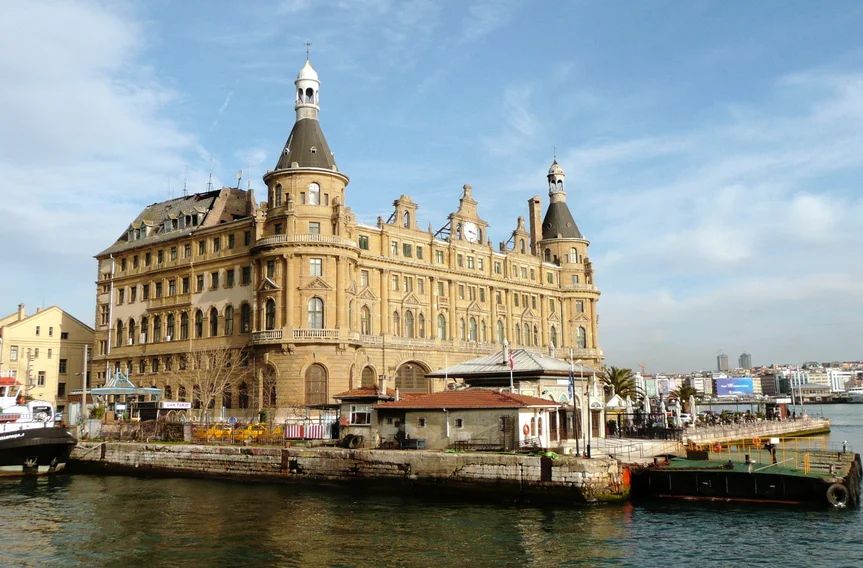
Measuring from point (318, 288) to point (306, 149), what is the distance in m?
13.6

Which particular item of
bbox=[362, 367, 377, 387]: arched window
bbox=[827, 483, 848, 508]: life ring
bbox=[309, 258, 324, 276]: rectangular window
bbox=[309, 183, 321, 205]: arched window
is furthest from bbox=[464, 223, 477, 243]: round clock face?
bbox=[827, 483, 848, 508]: life ring

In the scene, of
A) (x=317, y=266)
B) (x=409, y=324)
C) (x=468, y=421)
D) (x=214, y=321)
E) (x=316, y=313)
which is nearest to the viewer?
(x=468, y=421)

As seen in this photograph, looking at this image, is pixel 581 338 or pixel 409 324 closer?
pixel 409 324

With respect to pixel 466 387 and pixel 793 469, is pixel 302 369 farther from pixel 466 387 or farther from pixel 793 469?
pixel 793 469

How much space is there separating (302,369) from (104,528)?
115 ft

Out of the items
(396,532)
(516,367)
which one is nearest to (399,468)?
(396,532)

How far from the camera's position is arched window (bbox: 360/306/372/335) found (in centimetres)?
7819

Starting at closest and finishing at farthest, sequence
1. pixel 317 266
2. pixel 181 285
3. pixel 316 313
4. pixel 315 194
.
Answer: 1. pixel 316 313
2. pixel 317 266
3. pixel 315 194
4. pixel 181 285

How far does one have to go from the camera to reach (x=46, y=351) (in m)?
93.6

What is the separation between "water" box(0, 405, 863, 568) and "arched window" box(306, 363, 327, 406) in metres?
25.8

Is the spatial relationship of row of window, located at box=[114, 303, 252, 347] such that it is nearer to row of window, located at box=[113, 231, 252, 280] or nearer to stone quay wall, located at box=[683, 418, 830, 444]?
row of window, located at box=[113, 231, 252, 280]

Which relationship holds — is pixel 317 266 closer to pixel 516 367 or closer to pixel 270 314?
pixel 270 314

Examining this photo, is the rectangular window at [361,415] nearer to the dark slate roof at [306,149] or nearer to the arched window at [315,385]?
the arched window at [315,385]

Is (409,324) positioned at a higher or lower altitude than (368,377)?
higher
